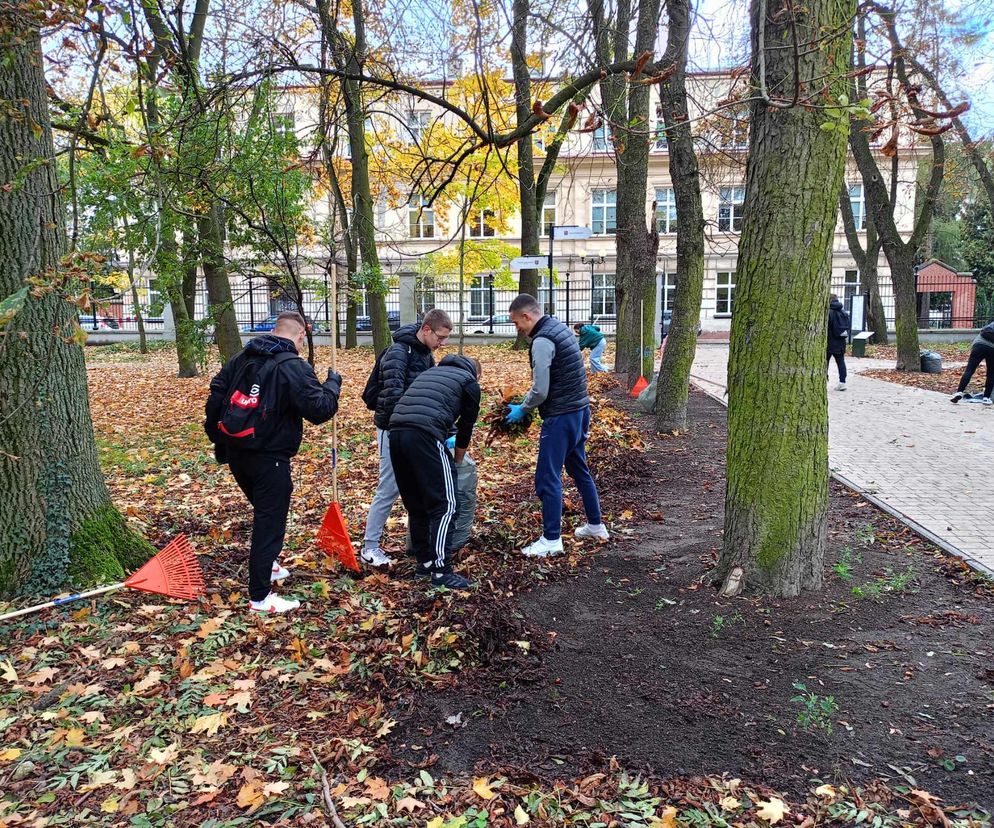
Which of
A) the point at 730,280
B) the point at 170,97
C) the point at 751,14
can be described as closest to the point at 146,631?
the point at 751,14

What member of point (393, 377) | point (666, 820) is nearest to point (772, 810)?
point (666, 820)

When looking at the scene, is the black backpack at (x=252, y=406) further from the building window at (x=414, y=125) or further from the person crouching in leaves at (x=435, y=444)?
the building window at (x=414, y=125)

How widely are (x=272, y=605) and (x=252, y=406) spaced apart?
48.5 inches

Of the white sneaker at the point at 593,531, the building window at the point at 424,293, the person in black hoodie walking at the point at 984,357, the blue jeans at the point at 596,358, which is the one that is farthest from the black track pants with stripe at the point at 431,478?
the building window at the point at 424,293

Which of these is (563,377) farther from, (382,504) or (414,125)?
(414,125)

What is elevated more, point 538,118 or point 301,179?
point 301,179

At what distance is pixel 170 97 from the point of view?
27.5ft

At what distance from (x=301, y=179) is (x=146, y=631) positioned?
825cm

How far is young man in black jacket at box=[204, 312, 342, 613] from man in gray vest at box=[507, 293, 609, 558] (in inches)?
60.3

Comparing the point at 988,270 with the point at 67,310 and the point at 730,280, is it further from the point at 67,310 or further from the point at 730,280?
the point at 67,310

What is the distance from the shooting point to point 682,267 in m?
9.10

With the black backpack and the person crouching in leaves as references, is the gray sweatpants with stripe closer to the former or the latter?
the person crouching in leaves

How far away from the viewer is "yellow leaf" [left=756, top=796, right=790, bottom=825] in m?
2.62

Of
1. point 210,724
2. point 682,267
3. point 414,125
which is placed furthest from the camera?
point 414,125
